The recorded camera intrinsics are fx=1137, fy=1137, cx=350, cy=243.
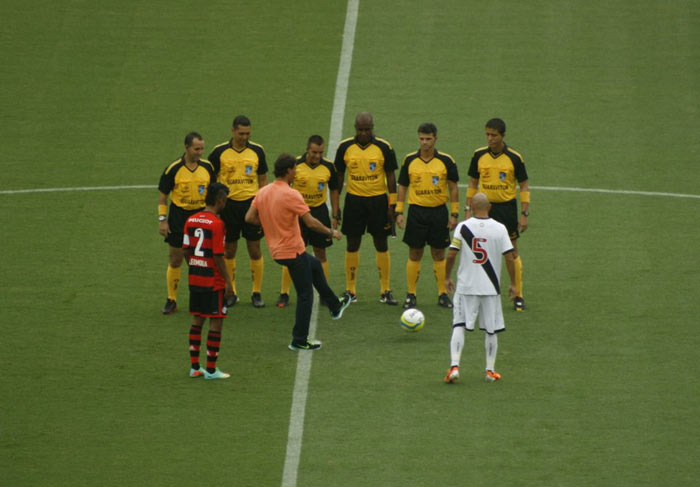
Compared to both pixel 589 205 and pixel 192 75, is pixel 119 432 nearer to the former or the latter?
pixel 589 205

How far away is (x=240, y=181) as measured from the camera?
14.6m

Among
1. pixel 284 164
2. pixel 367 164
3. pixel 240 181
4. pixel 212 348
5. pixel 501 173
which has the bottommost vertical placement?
pixel 212 348

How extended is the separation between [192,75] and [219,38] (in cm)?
183

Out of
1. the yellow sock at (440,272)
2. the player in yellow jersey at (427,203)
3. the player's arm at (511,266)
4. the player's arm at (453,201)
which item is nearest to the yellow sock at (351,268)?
the player in yellow jersey at (427,203)

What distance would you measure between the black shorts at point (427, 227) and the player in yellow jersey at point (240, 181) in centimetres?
197

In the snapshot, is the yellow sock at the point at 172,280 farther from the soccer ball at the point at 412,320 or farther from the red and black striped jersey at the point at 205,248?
the soccer ball at the point at 412,320

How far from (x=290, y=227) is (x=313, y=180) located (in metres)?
1.69

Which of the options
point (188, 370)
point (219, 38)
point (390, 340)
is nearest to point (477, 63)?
point (219, 38)

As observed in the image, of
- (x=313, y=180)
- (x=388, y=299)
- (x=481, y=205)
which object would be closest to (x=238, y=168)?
(x=313, y=180)

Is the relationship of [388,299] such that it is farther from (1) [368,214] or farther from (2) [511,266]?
(2) [511,266]

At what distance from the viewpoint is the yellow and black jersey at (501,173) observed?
14.4 m

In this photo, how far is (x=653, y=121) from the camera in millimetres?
21859

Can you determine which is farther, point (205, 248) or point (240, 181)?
point (240, 181)

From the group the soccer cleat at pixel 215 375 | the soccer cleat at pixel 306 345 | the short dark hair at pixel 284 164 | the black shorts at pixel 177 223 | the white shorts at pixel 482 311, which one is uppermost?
the short dark hair at pixel 284 164
